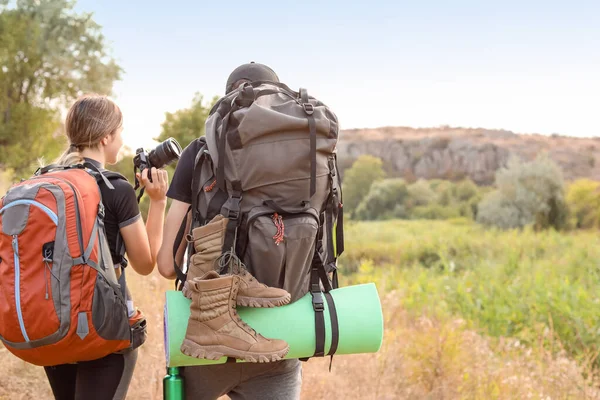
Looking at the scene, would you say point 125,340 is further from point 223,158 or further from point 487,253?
point 487,253

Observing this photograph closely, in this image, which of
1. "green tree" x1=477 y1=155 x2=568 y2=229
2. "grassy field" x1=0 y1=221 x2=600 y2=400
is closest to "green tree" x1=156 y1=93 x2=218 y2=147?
"grassy field" x1=0 y1=221 x2=600 y2=400

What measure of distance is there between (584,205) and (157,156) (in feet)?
111

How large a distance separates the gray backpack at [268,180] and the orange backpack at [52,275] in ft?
1.14

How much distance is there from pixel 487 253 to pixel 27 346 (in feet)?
61.6

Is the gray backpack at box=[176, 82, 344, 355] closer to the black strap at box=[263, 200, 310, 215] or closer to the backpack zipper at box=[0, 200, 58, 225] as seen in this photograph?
the black strap at box=[263, 200, 310, 215]

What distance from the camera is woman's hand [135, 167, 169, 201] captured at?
84.6 inches

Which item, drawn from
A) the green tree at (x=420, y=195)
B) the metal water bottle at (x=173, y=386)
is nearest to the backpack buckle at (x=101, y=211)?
the metal water bottle at (x=173, y=386)

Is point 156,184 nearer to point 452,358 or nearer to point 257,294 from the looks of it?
point 257,294

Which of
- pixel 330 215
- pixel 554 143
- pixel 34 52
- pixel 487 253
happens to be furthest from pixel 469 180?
pixel 330 215

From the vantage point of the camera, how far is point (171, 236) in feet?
6.29

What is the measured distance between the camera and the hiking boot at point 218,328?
1.65 meters

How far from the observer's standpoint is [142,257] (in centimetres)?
206

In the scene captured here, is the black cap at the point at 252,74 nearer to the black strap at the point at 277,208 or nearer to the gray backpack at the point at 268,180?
the gray backpack at the point at 268,180

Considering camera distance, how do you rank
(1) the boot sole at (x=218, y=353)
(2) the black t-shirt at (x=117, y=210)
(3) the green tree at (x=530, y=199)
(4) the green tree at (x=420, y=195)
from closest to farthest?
(1) the boot sole at (x=218, y=353) < (2) the black t-shirt at (x=117, y=210) < (3) the green tree at (x=530, y=199) < (4) the green tree at (x=420, y=195)
